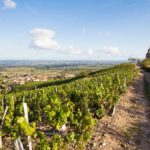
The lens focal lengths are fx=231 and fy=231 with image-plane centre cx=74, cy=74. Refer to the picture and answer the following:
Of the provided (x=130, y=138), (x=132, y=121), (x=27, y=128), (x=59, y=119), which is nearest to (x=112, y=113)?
(x=132, y=121)

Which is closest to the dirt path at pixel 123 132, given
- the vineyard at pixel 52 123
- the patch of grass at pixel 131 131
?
the patch of grass at pixel 131 131

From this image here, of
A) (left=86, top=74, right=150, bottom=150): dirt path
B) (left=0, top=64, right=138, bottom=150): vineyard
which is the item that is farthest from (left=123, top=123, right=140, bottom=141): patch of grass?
(left=0, top=64, right=138, bottom=150): vineyard

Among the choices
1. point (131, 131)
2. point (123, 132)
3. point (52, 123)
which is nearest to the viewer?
point (52, 123)

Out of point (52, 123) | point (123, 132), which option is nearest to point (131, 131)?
point (123, 132)

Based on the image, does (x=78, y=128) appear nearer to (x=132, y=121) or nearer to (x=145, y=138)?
(x=145, y=138)

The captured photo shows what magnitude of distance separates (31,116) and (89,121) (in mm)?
4320

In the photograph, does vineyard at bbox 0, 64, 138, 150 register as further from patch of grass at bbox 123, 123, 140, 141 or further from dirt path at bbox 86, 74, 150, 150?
patch of grass at bbox 123, 123, 140, 141

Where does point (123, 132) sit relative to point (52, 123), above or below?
below

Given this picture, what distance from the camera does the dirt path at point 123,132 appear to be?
407 inches

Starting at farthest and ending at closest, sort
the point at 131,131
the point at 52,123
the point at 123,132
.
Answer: the point at 131,131 < the point at 123,132 < the point at 52,123

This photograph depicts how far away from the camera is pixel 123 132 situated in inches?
473

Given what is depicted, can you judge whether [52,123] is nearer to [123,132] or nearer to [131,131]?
[123,132]

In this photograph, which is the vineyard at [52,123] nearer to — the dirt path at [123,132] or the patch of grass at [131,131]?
the dirt path at [123,132]

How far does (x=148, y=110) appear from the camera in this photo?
17.2 meters
